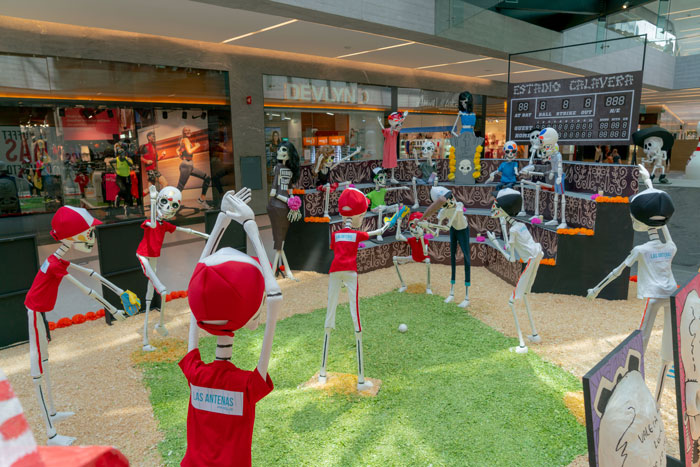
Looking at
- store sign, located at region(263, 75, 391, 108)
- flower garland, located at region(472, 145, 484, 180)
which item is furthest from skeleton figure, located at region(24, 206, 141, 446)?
store sign, located at region(263, 75, 391, 108)

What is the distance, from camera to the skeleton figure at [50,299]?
10.7 feet

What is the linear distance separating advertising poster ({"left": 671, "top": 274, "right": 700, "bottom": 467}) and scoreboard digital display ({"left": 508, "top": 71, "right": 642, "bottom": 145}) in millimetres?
6021

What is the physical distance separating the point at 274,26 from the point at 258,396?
7.92 metres

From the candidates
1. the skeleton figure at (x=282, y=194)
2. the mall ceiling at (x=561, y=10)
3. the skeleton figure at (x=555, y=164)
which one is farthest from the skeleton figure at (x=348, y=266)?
the mall ceiling at (x=561, y=10)

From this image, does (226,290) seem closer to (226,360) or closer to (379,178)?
(226,360)

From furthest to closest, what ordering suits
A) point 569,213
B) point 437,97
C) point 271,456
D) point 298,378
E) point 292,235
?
point 437,97 < point 292,235 < point 569,213 < point 298,378 < point 271,456

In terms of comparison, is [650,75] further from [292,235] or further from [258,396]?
[258,396]

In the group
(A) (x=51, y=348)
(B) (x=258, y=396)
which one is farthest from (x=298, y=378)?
(A) (x=51, y=348)

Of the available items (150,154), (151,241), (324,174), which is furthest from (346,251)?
(150,154)

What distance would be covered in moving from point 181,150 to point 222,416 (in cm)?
982

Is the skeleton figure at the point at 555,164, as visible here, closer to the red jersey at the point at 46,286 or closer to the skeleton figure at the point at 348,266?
the skeleton figure at the point at 348,266

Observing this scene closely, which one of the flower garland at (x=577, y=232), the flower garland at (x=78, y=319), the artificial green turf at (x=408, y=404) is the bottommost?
the artificial green turf at (x=408, y=404)

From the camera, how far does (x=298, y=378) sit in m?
4.20

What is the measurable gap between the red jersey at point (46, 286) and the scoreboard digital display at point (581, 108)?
25.0 feet
